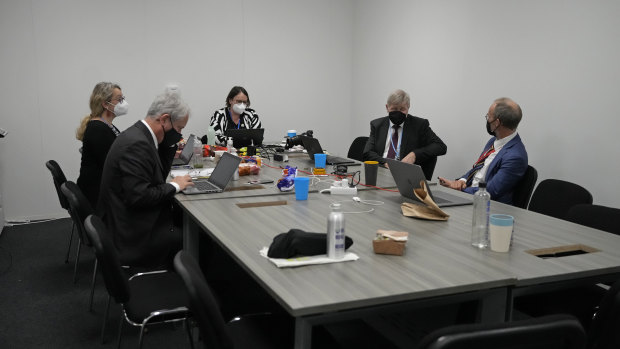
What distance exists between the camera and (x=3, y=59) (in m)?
5.59

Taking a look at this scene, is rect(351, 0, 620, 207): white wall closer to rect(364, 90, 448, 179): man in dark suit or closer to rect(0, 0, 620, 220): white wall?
rect(0, 0, 620, 220): white wall

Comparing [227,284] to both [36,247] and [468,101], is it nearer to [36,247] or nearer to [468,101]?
[36,247]

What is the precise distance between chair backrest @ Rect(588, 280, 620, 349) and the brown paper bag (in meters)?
1.03

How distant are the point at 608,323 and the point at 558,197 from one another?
5.93ft

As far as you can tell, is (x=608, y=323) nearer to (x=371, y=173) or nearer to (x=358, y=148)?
(x=371, y=173)

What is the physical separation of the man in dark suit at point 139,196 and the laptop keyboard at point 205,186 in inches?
9.1

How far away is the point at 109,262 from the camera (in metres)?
2.11

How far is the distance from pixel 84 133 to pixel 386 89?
377 centimetres

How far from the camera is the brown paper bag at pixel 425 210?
103 inches

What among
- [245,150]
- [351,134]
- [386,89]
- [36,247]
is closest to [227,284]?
[245,150]

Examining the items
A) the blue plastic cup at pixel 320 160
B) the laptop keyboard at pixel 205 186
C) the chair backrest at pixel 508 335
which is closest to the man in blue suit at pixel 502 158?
the blue plastic cup at pixel 320 160

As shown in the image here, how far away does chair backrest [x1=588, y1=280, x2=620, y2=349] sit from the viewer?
159cm

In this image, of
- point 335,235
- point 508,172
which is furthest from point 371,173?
point 335,235

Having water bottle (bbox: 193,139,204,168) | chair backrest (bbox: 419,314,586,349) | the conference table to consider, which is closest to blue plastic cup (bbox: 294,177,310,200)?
the conference table
